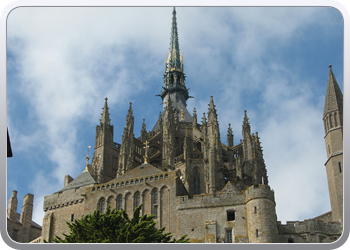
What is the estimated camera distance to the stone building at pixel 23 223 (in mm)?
57375

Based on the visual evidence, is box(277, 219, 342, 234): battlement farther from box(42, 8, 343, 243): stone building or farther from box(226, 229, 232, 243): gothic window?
box(226, 229, 232, 243): gothic window

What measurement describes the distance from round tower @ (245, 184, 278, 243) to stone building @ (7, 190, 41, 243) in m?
27.3

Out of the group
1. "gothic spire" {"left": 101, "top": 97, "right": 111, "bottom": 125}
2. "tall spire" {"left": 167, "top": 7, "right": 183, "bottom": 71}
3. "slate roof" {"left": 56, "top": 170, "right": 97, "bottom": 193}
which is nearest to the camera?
"slate roof" {"left": 56, "top": 170, "right": 97, "bottom": 193}

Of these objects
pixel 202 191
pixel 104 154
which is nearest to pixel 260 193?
pixel 202 191

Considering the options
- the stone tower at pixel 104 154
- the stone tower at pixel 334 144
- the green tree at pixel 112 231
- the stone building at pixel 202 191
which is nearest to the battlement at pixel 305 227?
the stone building at pixel 202 191

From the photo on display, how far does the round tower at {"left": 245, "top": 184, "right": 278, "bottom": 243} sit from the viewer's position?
1560 inches

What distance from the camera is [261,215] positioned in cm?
4041

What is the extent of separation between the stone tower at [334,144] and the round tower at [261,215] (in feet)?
16.5

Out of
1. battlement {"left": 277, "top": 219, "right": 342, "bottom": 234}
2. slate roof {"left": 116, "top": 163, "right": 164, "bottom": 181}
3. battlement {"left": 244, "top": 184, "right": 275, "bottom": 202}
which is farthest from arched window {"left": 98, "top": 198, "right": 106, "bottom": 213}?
battlement {"left": 277, "top": 219, "right": 342, "bottom": 234}

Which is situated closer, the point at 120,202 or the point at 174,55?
the point at 120,202

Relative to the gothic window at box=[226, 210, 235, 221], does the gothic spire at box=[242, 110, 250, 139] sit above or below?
above

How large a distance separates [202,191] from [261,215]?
18.3 metres

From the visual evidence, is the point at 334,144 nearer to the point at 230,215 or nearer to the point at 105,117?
the point at 230,215
